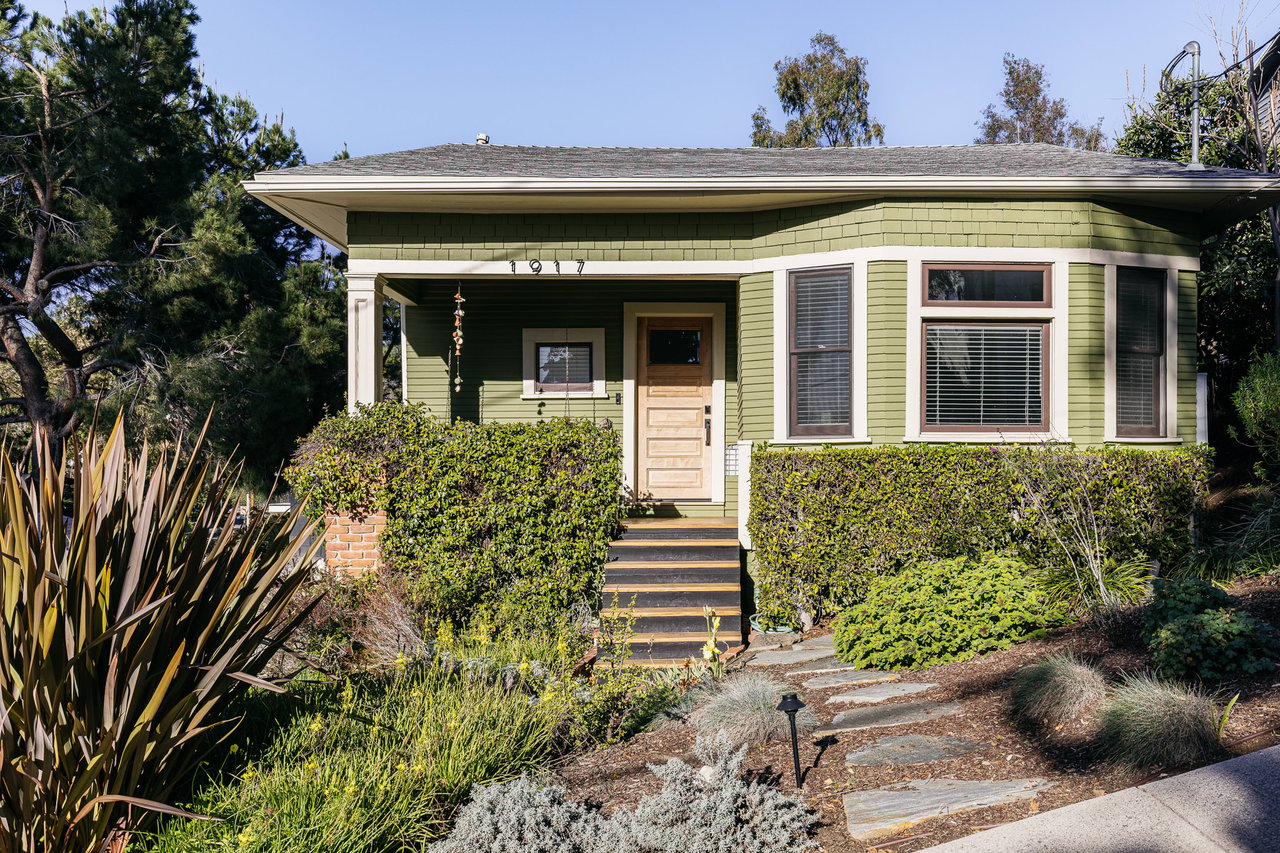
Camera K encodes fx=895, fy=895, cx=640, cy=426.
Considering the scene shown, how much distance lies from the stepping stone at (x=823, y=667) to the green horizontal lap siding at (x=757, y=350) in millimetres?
2908

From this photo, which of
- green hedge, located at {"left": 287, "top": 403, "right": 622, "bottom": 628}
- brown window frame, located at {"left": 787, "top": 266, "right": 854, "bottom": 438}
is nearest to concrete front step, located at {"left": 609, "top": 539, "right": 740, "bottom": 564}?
green hedge, located at {"left": 287, "top": 403, "right": 622, "bottom": 628}

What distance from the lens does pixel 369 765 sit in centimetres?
366

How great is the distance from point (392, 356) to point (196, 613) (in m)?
18.0

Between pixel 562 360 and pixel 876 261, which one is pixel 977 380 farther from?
pixel 562 360

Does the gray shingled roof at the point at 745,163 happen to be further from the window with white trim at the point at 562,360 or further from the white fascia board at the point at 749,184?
the window with white trim at the point at 562,360

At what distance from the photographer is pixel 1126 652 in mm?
5012

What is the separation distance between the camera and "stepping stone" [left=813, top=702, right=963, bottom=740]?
189 inches

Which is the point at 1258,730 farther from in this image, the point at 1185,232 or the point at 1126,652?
the point at 1185,232

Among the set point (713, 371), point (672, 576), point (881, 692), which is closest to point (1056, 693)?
point (881, 692)

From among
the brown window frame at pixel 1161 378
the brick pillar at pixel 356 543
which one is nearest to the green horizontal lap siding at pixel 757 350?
the brown window frame at pixel 1161 378

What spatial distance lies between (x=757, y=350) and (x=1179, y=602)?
4737 millimetres

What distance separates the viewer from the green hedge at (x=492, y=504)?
299 inches

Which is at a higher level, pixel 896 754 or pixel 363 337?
pixel 363 337

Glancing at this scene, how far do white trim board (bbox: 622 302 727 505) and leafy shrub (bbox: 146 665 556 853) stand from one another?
5.41m
